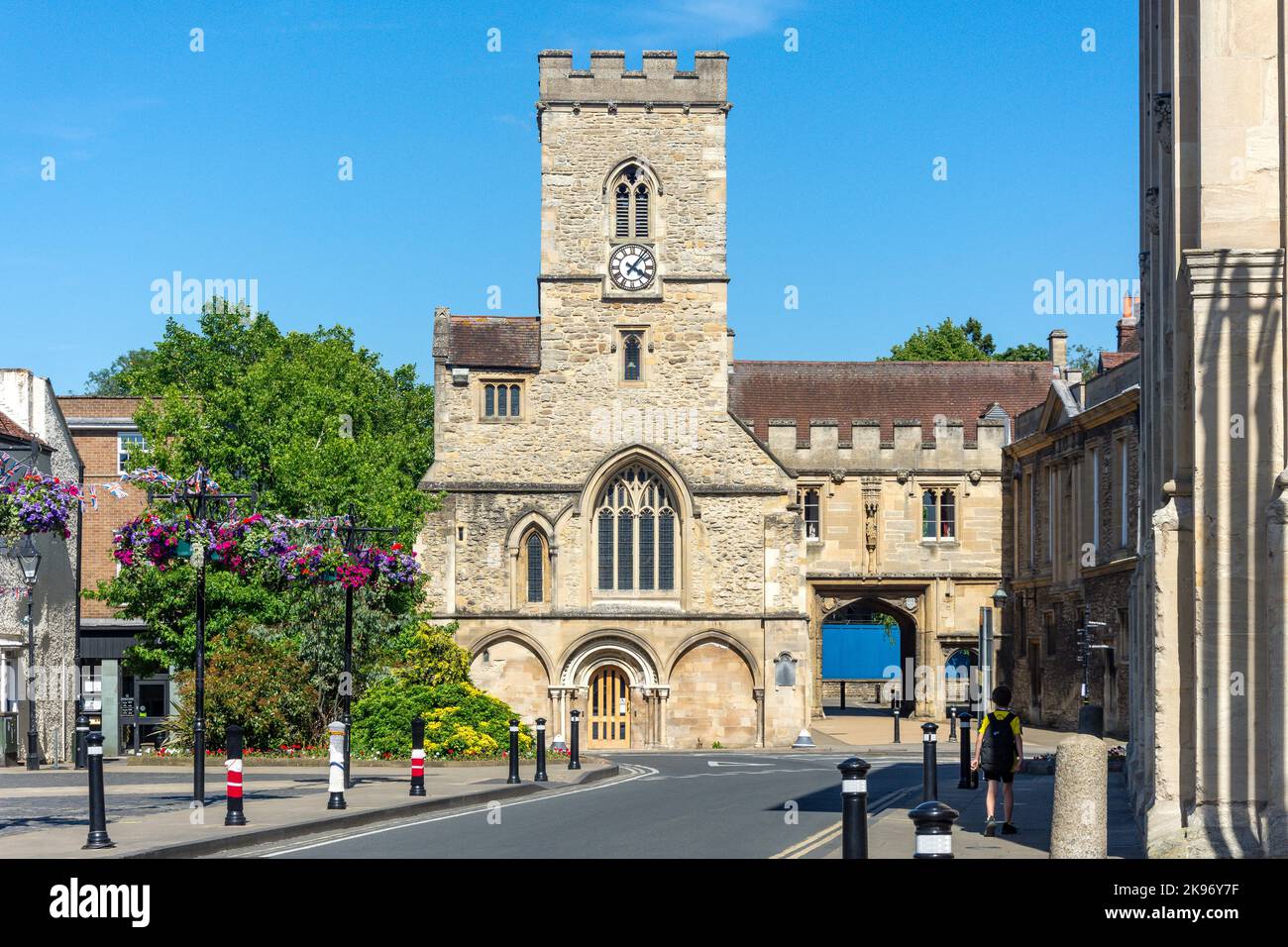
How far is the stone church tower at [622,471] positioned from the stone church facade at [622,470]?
5 cm

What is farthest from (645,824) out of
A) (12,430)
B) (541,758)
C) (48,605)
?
(48,605)

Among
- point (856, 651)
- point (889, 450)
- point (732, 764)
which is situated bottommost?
point (732, 764)

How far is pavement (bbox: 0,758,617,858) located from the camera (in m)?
16.6

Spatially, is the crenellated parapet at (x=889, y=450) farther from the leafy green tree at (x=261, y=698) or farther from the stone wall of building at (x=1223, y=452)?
the stone wall of building at (x=1223, y=452)

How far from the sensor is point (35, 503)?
745 inches

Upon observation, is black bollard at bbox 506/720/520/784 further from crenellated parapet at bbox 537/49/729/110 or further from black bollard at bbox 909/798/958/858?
crenellated parapet at bbox 537/49/729/110

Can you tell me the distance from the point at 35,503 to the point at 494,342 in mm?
30288

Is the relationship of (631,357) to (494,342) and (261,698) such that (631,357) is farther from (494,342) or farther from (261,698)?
(261,698)

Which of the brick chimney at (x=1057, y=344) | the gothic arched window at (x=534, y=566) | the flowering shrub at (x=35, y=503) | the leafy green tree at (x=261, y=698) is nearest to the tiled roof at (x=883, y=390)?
the brick chimney at (x=1057, y=344)

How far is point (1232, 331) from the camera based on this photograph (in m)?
14.6

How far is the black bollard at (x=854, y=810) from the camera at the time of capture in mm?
11812
